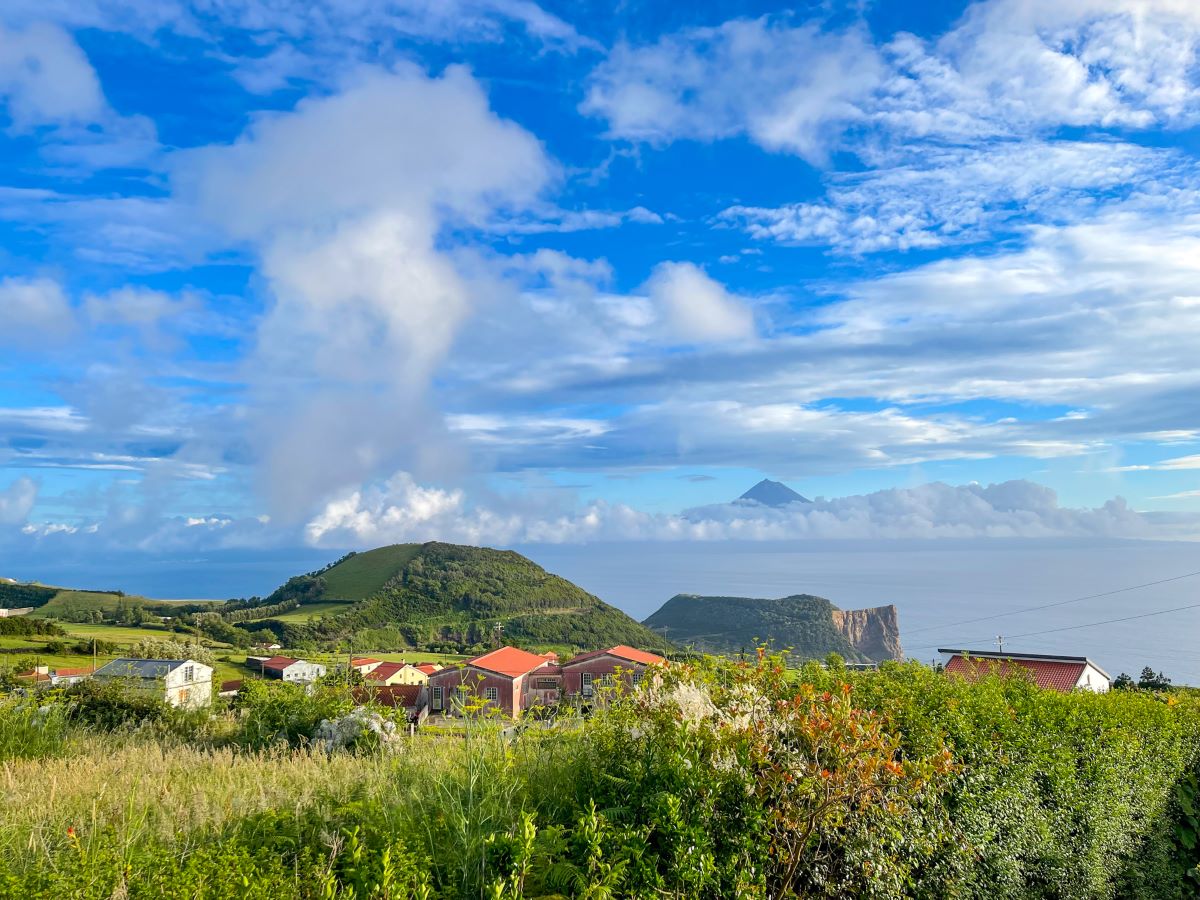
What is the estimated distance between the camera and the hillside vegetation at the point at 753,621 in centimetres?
8656

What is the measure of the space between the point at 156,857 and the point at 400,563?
149902 mm

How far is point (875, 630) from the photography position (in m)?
120

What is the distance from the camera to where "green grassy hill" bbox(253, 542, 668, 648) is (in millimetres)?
107562

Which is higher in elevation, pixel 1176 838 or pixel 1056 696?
pixel 1056 696

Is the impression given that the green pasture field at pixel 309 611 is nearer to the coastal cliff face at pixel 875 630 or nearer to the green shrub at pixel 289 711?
the coastal cliff face at pixel 875 630

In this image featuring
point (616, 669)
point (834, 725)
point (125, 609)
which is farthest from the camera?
point (125, 609)

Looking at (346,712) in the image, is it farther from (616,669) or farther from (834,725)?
(834,725)

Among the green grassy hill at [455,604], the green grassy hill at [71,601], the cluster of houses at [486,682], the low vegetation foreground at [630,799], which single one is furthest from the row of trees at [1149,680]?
the green grassy hill at [71,601]

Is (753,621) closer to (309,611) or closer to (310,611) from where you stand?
(310,611)

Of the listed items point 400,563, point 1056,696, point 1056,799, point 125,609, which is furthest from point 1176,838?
point 400,563

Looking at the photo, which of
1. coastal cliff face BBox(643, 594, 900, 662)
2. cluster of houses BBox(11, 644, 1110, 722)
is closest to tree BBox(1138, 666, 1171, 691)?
cluster of houses BBox(11, 644, 1110, 722)

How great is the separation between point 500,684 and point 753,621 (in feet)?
205

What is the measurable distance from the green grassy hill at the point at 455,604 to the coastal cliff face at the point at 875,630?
29.1 metres

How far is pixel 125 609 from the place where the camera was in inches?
3809
